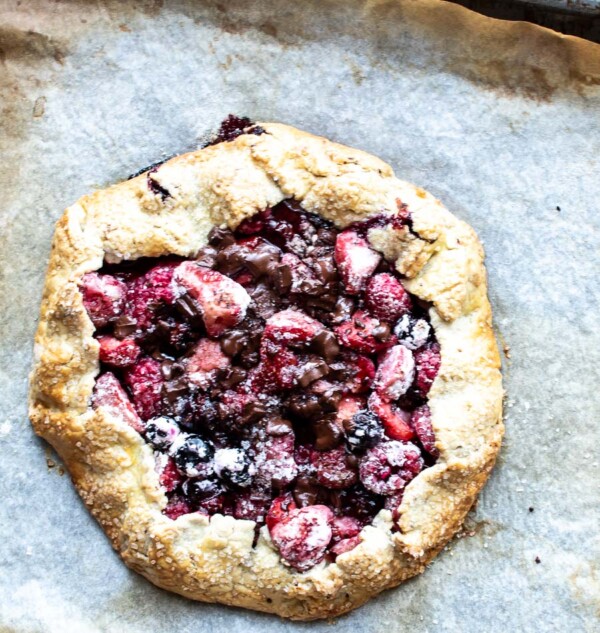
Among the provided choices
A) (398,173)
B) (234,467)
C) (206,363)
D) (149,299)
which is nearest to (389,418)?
(234,467)

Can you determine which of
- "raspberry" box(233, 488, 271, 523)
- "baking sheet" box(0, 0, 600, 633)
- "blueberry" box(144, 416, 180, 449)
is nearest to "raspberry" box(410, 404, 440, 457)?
"baking sheet" box(0, 0, 600, 633)

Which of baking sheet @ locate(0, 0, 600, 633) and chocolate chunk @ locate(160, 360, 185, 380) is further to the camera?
baking sheet @ locate(0, 0, 600, 633)

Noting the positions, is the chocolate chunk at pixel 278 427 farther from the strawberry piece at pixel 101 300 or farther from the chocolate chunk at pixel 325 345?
the strawberry piece at pixel 101 300

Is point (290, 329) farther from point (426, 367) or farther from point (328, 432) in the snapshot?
point (426, 367)

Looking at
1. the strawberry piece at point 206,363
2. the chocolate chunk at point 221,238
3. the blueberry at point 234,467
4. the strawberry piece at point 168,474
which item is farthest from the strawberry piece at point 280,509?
the chocolate chunk at point 221,238

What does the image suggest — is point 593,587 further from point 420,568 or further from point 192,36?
point 192,36

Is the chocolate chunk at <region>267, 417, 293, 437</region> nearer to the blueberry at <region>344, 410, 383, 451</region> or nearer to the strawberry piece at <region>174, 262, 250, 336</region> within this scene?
the blueberry at <region>344, 410, 383, 451</region>

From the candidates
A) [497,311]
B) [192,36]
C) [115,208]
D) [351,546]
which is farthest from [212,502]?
[192,36]
